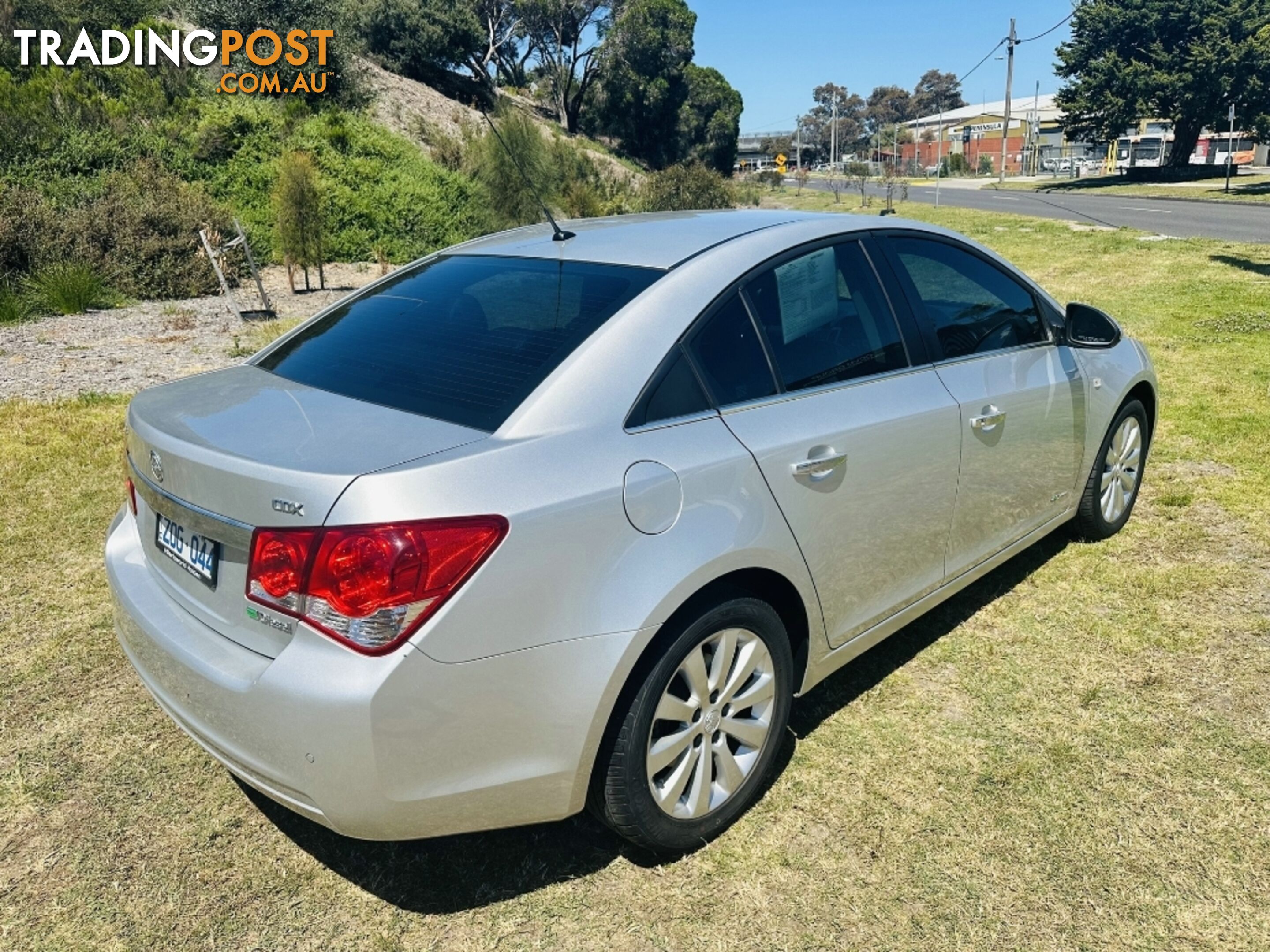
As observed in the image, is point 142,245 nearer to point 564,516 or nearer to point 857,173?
point 564,516

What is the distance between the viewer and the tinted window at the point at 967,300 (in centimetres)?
327

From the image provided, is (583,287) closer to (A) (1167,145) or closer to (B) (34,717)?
(B) (34,717)

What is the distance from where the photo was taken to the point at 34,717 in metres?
3.24

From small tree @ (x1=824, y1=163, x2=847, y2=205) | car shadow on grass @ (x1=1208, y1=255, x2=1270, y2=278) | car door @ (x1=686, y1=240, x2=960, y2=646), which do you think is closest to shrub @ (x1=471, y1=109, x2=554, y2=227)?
car shadow on grass @ (x1=1208, y1=255, x2=1270, y2=278)

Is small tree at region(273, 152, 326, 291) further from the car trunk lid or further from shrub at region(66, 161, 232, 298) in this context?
the car trunk lid

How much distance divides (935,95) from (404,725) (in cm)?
13917

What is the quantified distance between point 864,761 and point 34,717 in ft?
9.26

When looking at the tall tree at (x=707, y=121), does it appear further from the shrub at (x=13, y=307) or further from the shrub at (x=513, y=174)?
the shrub at (x=13, y=307)

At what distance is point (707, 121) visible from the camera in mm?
50281

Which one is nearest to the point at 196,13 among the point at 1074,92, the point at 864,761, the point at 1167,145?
the point at 864,761

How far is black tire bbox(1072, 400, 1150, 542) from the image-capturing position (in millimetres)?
4137

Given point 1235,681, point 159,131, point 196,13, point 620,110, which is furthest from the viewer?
point 620,110

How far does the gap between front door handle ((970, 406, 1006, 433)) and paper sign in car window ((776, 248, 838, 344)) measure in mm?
675

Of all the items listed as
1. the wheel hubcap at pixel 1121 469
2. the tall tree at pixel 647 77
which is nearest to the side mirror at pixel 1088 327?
the wheel hubcap at pixel 1121 469
